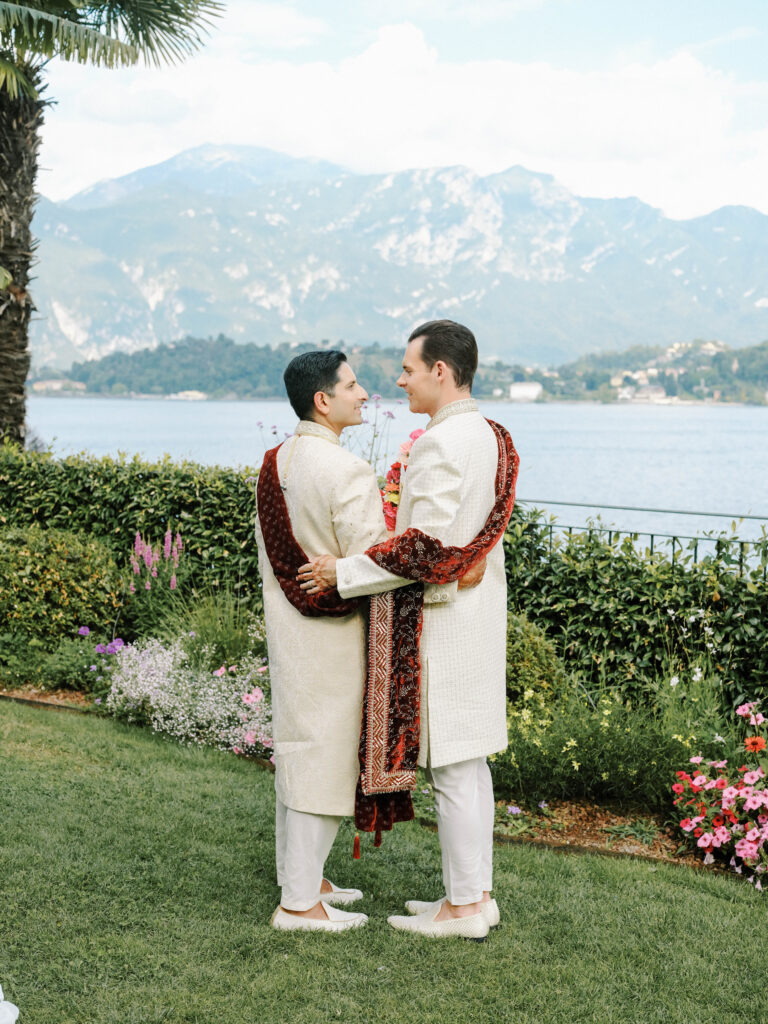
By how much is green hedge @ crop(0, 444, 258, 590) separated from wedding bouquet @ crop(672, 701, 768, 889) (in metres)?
3.73

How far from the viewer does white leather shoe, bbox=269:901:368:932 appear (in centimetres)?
333

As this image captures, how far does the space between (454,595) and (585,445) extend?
142 ft

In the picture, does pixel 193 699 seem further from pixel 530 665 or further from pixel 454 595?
pixel 454 595

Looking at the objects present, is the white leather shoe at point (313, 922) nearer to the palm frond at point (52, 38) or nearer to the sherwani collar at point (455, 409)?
the sherwani collar at point (455, 409)

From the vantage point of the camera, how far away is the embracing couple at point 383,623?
3.09 m

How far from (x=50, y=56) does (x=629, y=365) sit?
208ft

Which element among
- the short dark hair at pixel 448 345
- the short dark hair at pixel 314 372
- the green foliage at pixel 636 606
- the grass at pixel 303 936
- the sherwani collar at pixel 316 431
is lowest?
the grass at pixel 303 936

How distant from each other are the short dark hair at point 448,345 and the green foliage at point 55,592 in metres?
4.48

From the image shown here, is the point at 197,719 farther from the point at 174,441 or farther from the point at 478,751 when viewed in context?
the point at 174,441

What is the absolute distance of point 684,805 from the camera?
169 inches

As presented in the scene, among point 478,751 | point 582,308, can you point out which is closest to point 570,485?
point 478,751

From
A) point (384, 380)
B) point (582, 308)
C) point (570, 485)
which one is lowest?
point (570, 485)

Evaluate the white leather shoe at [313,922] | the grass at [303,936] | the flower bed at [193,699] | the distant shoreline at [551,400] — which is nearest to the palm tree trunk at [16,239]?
the flower bed at [193,699]

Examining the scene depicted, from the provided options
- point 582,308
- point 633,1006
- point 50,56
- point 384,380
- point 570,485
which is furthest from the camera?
point 582,308
